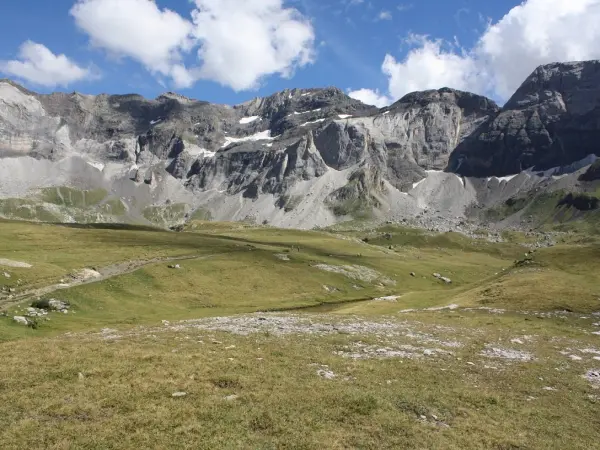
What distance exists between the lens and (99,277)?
89.2 metres

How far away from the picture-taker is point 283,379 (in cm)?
2561

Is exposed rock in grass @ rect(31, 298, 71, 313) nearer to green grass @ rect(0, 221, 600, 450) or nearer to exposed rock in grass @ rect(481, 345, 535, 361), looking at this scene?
green grass @ rect(0, 221, 600, 450)

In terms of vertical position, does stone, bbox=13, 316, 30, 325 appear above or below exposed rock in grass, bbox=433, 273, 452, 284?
above

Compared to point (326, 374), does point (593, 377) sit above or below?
above

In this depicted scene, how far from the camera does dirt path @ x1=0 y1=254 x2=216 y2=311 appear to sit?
65.4 m

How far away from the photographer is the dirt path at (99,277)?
65.4 meters

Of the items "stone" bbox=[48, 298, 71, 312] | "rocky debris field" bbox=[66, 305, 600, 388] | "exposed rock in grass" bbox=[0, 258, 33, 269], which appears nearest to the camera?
"rocky debris field" bbox=[66, 305, 600, 388]

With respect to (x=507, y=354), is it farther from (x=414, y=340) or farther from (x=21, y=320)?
(x=21, y=320)

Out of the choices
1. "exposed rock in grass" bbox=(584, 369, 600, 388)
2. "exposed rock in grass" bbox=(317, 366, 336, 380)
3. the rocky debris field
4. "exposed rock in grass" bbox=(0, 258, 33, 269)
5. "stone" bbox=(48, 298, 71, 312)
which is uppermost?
"exposed rock in grass" bbox=(584, 369, 600, 388)

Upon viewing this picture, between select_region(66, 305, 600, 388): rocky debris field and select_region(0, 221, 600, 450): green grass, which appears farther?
select_region(66, 305, 600, 388): rocky debris field

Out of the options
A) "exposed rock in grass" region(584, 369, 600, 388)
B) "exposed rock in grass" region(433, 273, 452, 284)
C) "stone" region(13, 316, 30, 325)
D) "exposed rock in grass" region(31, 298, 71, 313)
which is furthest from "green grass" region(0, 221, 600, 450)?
"exposed rock in grass" region(433, 273, 452, 284)

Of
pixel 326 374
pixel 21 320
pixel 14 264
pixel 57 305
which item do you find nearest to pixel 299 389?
pixel 326 374

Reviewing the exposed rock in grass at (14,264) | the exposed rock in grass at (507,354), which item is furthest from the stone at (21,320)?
the exposed rock in grass at (507,354)

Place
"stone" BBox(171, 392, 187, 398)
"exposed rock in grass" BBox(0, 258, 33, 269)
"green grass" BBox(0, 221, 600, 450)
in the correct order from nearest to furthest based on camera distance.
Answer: "green grass" BBox(0, 221, 600, 450) → "stone" BBox(171, 392, 187, 398) → "exposed rock in grass" BBox(0, 258, 33, 269)
